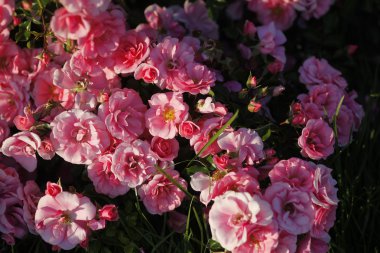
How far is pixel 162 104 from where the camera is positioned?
172 cm

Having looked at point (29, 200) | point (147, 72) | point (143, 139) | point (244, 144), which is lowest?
point (29, 200)

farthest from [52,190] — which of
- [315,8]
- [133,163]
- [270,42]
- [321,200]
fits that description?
[315,8]

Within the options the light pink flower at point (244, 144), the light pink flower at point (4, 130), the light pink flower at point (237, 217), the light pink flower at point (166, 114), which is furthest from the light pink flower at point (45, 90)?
the light pink flower at point (237, 217)

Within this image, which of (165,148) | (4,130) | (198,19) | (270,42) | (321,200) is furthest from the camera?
(198,19)

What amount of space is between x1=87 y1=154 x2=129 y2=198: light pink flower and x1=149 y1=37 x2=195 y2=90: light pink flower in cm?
30

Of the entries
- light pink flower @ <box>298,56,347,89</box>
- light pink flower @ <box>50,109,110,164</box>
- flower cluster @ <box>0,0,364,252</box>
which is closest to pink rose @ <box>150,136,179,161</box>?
flower cluster @ <box>0,0,364,252</box>

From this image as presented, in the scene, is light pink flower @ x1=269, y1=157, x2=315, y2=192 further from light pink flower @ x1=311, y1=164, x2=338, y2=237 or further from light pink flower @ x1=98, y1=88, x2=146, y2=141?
light pink flower @ x1=98, y1=88, x2=146, y2=141

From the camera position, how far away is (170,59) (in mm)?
1765

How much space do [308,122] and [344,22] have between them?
3.23 feet

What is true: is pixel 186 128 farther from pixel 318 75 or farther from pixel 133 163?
pixel 318 75

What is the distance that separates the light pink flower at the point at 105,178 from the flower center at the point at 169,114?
0.22 m

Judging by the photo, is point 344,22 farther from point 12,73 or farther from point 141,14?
point 12,73

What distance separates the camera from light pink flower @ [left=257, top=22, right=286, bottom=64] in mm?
2074

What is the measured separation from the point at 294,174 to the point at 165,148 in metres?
0.40
